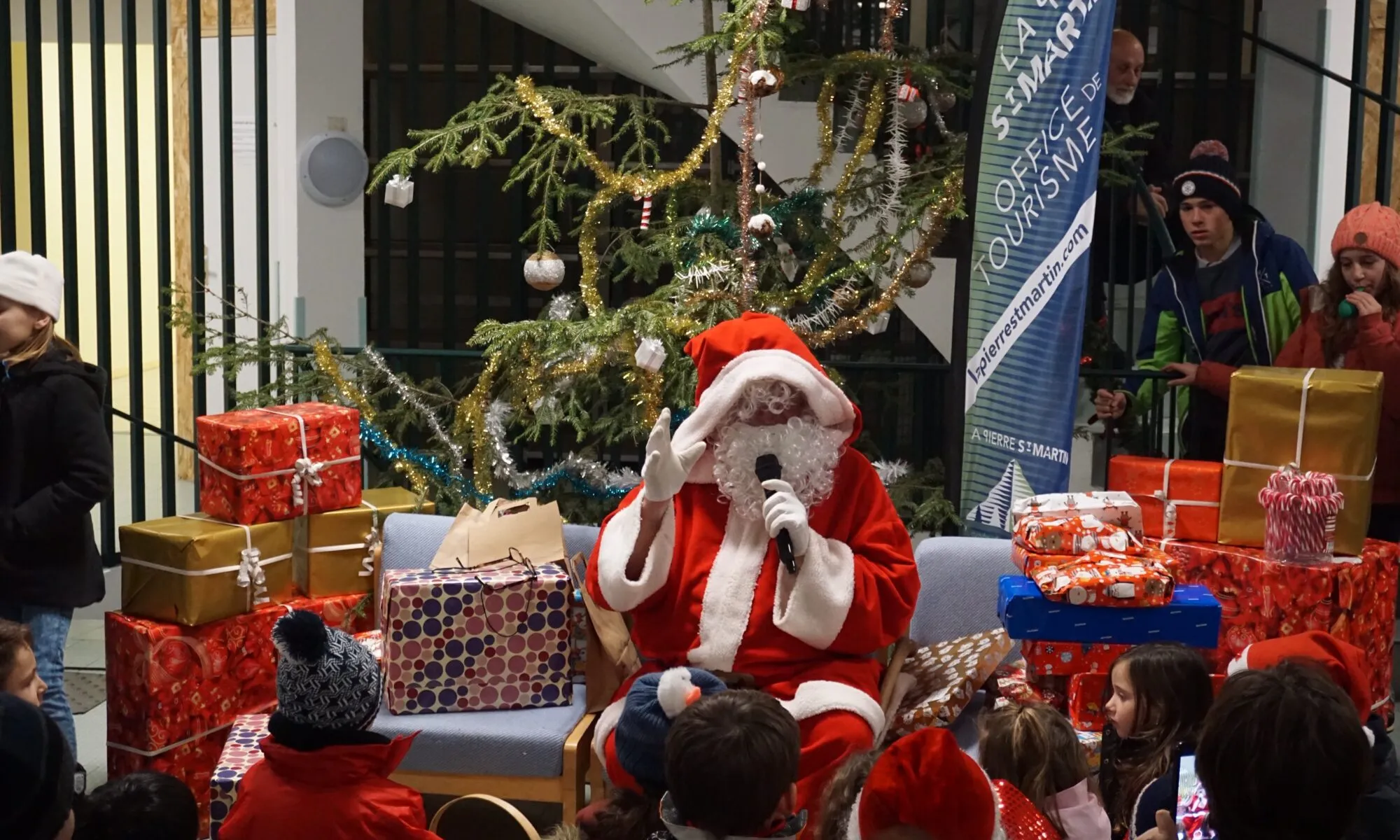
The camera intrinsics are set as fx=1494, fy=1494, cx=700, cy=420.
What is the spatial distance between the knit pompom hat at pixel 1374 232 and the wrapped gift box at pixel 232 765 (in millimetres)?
3007

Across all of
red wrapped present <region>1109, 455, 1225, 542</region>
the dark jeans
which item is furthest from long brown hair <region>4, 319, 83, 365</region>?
red wrapped present <region>1109, 455, 1225, 542</region>

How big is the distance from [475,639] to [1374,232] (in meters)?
2.55

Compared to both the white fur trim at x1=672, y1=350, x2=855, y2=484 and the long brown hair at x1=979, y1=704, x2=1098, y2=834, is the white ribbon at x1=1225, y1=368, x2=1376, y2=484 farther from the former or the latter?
the long brown hair at x1=979, y1=704, x2=1098, y2=834

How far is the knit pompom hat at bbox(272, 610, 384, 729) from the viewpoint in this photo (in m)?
2.36

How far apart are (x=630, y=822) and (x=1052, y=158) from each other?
2.23 m

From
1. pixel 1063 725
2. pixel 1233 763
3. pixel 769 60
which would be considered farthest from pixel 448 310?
pixel 1233 763

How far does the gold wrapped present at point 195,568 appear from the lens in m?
3.61

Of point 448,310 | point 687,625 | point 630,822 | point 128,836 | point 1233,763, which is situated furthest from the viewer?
point 448,310

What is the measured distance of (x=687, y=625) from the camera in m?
3.25

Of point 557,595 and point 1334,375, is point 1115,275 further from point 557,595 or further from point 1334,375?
point 557,595

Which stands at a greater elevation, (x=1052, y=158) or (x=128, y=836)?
(x=1052, y=158)

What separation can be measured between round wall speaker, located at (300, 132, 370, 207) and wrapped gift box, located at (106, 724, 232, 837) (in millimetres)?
2961

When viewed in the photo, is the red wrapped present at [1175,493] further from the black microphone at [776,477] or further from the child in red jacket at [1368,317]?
the black microphone at [776,477]

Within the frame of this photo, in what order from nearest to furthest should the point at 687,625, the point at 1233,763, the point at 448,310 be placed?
1. the point at 1233,763
2. the point at 687,625
3. the point at 448,310
